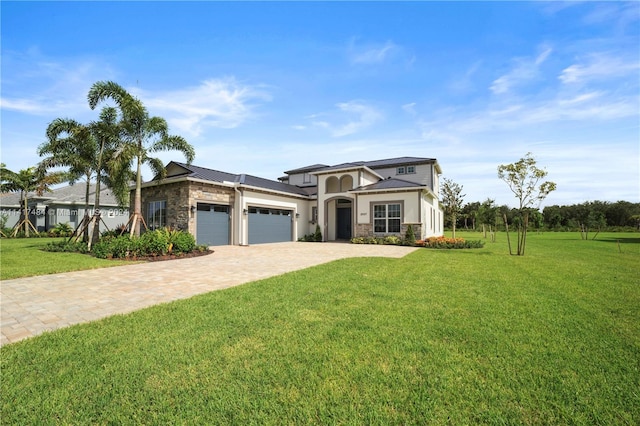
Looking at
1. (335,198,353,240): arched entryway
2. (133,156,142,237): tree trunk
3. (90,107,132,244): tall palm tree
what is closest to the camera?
(133,156,142,237): tree trunk

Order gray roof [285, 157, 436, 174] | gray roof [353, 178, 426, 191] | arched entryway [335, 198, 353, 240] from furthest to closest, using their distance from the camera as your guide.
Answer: gray roof [285, 157, 436, 174] < arched entryway [335, 198, 353, 240] < gray roof [353, 178, 426, 191]

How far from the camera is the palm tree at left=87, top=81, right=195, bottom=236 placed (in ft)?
39.7

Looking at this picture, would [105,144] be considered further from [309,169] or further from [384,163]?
[384,163]

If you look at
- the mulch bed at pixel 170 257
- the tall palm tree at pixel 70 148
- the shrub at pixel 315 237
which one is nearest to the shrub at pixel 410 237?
the shrub at pixel 315 237

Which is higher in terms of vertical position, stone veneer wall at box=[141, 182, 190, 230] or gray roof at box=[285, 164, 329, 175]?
gray roof at box=[285, 164, 329, 175]

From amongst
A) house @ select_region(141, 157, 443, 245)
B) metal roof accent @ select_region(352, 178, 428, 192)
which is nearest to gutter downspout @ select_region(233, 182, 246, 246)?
house @ select_region(141, 157, 443, 245)

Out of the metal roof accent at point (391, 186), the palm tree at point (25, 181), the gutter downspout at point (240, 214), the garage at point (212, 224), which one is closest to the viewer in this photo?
the garage at point (212, 224)

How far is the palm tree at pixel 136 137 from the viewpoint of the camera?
12102mm

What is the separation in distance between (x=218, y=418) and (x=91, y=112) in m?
15.6

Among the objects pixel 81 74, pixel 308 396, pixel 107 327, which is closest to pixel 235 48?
pixel 81 74

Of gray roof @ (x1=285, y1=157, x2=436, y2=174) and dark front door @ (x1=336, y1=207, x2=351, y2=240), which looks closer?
dark front door @ (x1=336, y1=207, x2=351, y2=240)

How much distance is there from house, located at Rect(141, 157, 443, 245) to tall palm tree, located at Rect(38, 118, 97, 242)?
309 cm

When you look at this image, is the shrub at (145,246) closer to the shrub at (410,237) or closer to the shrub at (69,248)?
the shrub at (69,248)

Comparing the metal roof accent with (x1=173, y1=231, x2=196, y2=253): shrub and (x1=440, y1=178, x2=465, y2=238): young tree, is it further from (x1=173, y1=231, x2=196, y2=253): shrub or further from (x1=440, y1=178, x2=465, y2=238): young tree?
(x1=173, y1=231, x2=196, y2=253): shrub
